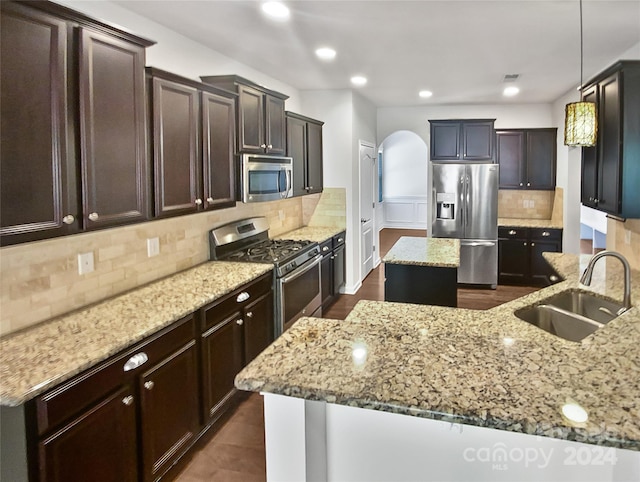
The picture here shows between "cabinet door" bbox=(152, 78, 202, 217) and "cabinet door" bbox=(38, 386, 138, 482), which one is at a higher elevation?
"cabinet door" bbox=(152, 78, 202, 217)

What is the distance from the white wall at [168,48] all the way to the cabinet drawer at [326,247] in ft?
6.18

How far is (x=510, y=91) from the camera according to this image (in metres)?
5.82

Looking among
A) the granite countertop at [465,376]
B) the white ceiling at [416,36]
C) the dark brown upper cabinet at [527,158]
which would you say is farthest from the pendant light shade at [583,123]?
the dark brown upper cabinet at [527,158]

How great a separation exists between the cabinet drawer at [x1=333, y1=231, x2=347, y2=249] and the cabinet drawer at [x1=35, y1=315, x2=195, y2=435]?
319cm

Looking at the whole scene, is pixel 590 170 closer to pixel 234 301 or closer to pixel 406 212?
pixel 234 301

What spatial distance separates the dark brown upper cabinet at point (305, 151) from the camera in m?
4.86

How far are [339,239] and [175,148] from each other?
314cm

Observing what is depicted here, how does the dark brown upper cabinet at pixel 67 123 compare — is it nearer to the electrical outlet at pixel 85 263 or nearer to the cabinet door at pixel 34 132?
the cabinet door at pixel 34 132

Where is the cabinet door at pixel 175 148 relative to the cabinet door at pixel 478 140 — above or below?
below

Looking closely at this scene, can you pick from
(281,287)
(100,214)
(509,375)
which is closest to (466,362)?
(509,375)

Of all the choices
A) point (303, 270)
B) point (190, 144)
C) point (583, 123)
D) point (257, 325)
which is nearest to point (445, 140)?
point (303, 270)

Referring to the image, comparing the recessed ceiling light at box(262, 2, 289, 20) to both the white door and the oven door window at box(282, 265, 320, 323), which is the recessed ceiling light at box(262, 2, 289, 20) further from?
the white door

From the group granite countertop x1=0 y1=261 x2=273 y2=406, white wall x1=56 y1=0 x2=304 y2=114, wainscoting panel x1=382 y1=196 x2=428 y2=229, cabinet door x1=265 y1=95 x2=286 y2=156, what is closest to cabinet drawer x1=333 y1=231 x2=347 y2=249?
cabinet door x1=265 y1=95 x2=286 y2=156

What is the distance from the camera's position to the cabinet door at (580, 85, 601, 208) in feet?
11.1
